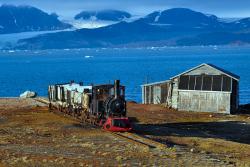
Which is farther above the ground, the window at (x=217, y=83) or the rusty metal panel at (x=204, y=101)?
the window at (x=217, y=83)

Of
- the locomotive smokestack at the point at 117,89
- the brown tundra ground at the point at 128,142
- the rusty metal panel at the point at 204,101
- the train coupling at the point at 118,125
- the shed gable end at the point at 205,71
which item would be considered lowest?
the brown tundra ground at the point at 128,142

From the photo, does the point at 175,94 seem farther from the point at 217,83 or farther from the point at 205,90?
the point at 217,83

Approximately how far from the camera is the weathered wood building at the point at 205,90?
186ft

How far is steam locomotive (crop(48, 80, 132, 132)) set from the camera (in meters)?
39.0

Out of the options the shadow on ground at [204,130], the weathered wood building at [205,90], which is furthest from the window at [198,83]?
the shadow on ground at [204,130]

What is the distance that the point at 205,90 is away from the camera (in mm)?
57688

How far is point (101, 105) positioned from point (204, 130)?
8.98 meters

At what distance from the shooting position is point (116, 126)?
38625 mm

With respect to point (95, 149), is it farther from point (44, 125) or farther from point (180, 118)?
point (180, 118)

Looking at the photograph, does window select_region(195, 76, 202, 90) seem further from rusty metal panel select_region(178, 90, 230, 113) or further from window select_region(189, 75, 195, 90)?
rusty metal panel select_region(178, 90, 230, 113)

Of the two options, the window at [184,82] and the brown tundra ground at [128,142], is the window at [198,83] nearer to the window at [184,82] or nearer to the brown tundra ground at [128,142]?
the window at [184,82]

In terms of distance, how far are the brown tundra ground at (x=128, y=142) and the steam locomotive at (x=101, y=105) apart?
98 centimetres

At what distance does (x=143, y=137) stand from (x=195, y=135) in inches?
245

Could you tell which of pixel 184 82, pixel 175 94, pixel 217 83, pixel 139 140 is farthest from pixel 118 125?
pixel 175 94
